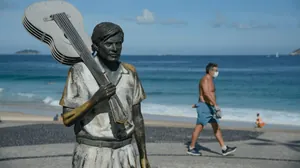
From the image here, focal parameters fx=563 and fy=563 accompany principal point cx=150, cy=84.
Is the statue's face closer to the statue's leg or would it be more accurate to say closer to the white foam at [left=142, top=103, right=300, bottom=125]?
the statue's leg

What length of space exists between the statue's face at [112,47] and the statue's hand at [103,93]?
0.71 ft

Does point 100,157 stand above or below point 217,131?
above

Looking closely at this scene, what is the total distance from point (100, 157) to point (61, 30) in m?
0.92

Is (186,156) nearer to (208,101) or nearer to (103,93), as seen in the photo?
(208,101)

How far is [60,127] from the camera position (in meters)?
14.9

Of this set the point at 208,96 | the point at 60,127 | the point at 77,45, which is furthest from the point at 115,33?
the point at 60,127

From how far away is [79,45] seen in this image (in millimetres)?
3770

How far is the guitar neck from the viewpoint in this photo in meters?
3.69

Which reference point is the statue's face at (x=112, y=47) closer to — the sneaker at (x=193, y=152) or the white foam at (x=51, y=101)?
the sneaker at (x=193, y=152)

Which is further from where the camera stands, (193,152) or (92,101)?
(193,152)

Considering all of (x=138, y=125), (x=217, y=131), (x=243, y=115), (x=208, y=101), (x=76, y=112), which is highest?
(x=76, y=112)

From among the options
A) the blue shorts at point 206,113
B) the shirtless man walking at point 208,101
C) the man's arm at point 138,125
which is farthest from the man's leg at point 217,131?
the man's arm at point 138,125

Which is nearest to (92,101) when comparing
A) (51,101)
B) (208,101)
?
(208,101)

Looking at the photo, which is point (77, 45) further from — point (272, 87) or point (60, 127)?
point (272, 87)
